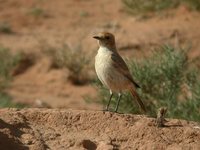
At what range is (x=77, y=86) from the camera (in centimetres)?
1797

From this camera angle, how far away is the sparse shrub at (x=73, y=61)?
18141 mm

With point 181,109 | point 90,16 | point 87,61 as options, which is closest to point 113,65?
point 181,109

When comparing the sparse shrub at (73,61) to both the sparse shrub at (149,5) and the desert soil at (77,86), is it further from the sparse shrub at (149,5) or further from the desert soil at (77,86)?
the sparse shrub at (149,5)

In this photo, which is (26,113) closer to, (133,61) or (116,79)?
(116,79)

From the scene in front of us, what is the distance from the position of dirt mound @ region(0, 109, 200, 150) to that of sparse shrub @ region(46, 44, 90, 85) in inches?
A: 466

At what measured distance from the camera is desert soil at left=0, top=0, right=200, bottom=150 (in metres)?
5.82

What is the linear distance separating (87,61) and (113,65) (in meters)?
→ 10.4

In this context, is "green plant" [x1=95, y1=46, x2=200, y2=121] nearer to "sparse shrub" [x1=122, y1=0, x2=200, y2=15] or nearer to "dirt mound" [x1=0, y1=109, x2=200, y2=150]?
"dirt mound" [x1=0, y1=109, x2=200, y2=150]

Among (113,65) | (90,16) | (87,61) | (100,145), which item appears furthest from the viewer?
(90,16)

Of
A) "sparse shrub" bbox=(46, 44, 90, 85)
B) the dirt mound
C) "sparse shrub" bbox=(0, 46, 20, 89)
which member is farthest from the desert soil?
"sparse shrub" bbox=(0, 46, 20, 89)

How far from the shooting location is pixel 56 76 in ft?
59.9

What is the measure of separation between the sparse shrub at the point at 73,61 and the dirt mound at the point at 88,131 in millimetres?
11830

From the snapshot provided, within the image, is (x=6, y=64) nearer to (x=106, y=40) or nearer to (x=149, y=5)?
(x=149, y=5)

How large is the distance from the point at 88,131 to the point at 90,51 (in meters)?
12.7
